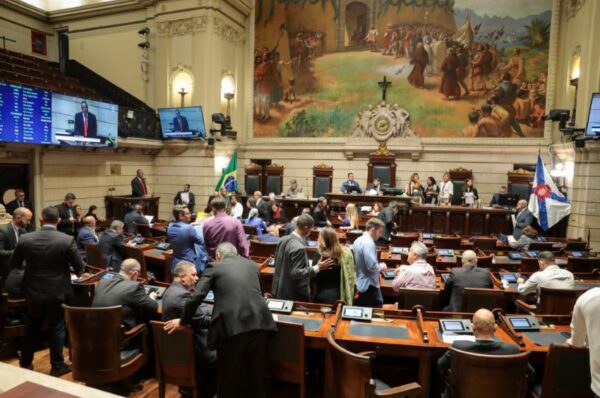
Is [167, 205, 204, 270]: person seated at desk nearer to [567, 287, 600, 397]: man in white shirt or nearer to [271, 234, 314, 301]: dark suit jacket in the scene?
[271, 234, 314, 301]: dark suit jacket

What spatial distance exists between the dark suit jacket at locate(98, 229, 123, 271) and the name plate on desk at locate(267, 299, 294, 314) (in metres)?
3.25

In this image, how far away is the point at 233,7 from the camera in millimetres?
13977

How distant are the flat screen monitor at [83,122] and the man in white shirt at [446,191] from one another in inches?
378

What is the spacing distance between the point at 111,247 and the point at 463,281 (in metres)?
4.85

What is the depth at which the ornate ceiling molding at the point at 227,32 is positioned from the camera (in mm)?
13106

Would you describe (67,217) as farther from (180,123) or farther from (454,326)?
(454,326)

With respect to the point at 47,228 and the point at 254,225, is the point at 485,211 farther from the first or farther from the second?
the point at 47,228

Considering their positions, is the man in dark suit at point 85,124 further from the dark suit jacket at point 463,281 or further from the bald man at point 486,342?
the bald man at point 486,342

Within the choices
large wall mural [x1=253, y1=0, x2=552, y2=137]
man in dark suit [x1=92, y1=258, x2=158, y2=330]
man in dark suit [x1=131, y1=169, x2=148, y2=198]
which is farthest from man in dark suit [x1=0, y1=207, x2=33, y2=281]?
large wall mural [x1=253, y1=0, x2=552, y2=137]

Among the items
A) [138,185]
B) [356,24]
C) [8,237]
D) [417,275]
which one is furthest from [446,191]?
[8,237]

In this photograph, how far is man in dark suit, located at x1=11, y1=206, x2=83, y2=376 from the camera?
381cm

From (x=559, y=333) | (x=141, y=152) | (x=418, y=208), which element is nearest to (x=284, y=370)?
(x=559, y=333)

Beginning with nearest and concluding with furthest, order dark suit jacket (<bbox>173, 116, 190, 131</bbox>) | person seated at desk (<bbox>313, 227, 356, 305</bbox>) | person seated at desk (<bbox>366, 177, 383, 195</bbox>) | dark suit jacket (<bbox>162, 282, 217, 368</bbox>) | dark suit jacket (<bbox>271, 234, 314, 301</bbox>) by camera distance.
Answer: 1. dark suit jacket (<bbox>162, 282, 217, 368</bbox>)
2. dark suit jacket (<bbox>271, 234, 314, 301</bbox>)
3. person seated at desk (<bbox>313, 227, 356, 305</bbox>)
4. person seated at desk (<bbox>366, 177, 383, 195</bbox>)
5. dark suit jacket (<bbox>173, 116, 190, 131</bbox>)

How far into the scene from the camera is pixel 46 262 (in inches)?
151
